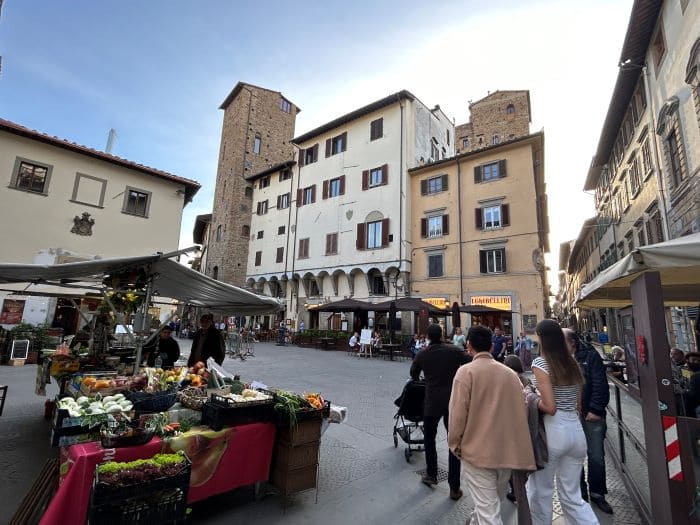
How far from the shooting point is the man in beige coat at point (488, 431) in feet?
8.61

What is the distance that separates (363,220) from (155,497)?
2437 centimetres

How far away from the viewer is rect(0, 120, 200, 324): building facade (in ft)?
50.6

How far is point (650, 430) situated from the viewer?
9.99 feet

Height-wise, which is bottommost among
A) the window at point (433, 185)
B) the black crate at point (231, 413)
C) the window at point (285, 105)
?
the black crate at point (231, 413)

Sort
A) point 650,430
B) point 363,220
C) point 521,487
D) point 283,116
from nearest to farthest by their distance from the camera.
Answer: point 521,487 < point 650,430 < point 363,220 < point 283,116

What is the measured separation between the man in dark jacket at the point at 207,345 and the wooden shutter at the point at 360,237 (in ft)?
62.4

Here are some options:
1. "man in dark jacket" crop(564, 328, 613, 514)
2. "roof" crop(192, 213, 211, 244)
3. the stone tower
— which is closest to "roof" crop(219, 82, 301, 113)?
the stone tower

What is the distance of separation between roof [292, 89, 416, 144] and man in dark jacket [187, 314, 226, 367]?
2344 cm

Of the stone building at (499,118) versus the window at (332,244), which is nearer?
the window at (332,244)

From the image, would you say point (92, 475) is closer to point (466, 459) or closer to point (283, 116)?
point (466, 459)

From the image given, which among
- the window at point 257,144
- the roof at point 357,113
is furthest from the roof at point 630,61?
the window at point 257,144

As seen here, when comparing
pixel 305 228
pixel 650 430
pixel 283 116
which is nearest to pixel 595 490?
pixel 650 430

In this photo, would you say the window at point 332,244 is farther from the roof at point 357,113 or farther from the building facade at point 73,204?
the building facade at point 73,204

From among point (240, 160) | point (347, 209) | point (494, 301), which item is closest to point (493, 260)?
point (494, 301)
